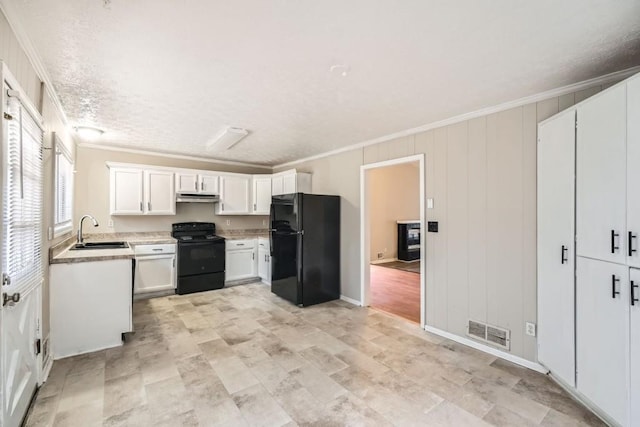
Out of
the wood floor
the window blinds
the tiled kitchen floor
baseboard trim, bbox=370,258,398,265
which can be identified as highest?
the window blinds

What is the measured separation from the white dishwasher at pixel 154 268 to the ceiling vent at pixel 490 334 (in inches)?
170

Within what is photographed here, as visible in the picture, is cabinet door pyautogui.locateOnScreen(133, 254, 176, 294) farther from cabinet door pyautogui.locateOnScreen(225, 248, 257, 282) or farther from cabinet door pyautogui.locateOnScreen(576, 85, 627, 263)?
cabinet door pyautogui.locateOnScreen(576, 85, 627, 263)

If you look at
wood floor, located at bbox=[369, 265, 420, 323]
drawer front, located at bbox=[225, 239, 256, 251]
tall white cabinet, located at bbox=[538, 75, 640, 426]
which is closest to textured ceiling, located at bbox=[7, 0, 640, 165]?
tall white cabinet, located at bbox=[538, 75, 640, 426]

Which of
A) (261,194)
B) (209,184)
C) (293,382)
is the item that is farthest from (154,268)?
(293,382)

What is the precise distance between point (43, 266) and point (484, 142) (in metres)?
4.07

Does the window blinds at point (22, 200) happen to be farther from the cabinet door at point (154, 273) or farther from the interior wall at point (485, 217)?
the interior wall at point (485, 217)

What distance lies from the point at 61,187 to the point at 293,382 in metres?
3.19

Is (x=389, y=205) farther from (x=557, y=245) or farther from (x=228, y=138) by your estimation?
(x=557, y=245)

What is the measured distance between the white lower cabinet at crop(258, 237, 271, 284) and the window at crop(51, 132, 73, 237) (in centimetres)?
279

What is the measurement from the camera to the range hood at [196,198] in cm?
499

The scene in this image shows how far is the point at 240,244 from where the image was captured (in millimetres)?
5355

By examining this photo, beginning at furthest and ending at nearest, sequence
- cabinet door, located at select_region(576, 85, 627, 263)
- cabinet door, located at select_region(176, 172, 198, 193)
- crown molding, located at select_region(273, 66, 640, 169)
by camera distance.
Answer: cabinet door, located at select_region(176, 172, 198, 193) → crown molding, located at select_region(273, 66, 640, 169) → cabinet door, located at select_region(576, 85, 627, 263)

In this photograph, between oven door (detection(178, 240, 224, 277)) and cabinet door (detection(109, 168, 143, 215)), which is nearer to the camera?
cabinet door (detection(109, 168, 143, 215))

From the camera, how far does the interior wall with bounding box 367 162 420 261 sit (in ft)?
25.1
